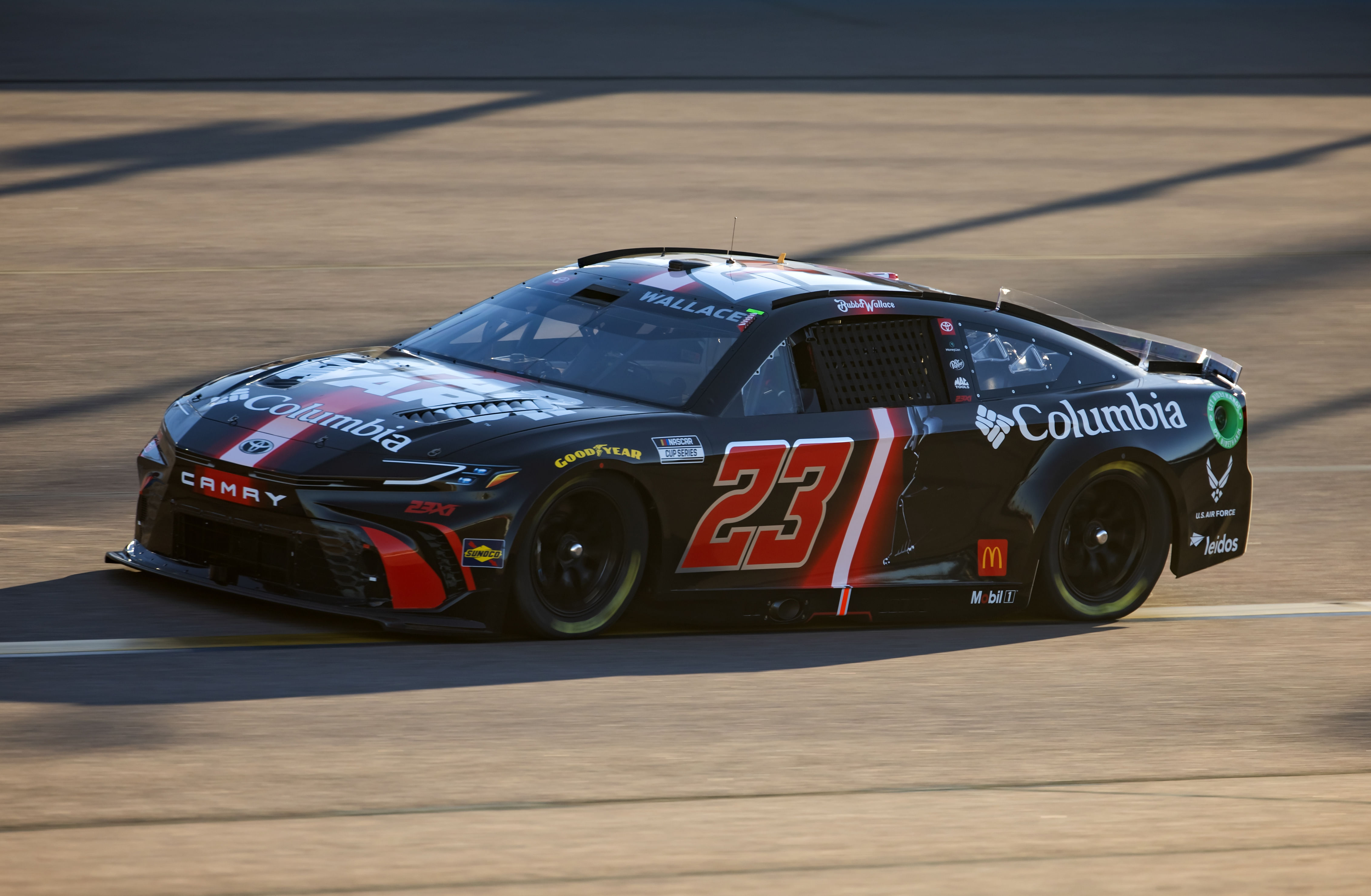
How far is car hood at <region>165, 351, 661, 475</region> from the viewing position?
6.80m

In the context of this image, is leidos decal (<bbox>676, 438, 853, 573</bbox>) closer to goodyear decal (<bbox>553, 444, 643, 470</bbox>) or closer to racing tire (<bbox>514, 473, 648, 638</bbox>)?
racing tire (<bbox>514, 473, 648, 638</bbox>)

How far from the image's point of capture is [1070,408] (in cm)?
817

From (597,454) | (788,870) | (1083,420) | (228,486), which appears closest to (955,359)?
(1083,420)

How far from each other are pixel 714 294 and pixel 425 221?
9364 millimetres

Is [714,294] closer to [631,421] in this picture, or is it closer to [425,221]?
[631,421]

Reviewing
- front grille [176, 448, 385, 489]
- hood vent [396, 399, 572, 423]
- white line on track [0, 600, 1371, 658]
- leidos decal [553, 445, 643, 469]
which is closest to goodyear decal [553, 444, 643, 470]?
leidos decal [553, 445, 643, 469]

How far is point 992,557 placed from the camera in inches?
314

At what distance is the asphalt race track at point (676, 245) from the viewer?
510 centimetres

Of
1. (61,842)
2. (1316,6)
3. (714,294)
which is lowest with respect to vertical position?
(61,842)

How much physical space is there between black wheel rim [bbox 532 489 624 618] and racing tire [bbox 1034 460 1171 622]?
2.10 meters

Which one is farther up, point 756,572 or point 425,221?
point 425,221

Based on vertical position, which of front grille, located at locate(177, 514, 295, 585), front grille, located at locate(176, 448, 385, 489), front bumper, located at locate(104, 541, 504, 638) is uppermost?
front grille, located at locate(176, 448, 385, 489)

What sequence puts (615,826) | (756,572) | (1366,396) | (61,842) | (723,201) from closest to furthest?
(61,842)
(615,826)
(756,572)
(1366,396)
(723,201)

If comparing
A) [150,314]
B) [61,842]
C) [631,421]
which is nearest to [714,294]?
[631,421]
